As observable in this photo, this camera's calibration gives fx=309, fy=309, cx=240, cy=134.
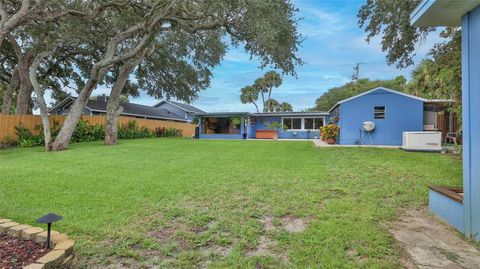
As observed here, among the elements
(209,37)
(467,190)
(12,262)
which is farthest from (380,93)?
(12,262)

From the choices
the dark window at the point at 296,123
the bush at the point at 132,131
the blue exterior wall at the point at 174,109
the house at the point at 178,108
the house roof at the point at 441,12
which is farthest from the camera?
the blue exterior wall at the point at 174,109

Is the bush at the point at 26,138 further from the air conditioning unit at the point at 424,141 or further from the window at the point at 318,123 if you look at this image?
the window at the point at 318,123

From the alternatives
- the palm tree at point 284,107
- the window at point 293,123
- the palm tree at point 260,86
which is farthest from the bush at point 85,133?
the palm tree at point 284,107

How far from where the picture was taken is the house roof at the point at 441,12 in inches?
137

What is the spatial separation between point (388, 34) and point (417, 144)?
15.1ft

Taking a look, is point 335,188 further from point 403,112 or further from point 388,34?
point 403,112

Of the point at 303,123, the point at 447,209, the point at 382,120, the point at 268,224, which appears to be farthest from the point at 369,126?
the point at 268,224

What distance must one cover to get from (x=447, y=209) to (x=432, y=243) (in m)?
0.90

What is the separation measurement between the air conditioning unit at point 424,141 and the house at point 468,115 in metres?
9.37

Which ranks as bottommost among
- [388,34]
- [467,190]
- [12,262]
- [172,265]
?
[172,265]

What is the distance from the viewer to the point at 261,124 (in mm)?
27641

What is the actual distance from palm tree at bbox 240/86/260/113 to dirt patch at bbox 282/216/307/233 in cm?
3676

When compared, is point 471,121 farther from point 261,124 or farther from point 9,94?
point 261,124

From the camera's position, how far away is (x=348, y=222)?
3797 millimetres
